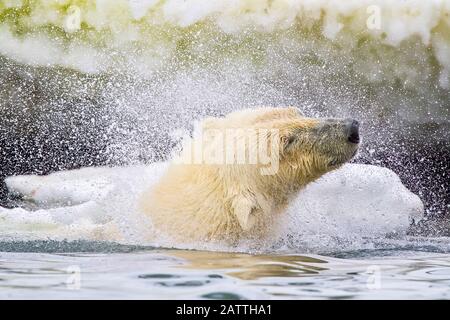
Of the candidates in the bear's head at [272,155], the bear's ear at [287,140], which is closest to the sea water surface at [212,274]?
the bear's head at [272,155]

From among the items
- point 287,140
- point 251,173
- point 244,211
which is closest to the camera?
point 244,211

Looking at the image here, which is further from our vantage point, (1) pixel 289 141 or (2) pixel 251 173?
(1) pixel 289 141

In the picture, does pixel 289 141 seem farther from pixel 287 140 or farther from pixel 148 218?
pixel 148 218

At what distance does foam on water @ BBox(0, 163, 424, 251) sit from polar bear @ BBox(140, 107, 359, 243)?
132mm

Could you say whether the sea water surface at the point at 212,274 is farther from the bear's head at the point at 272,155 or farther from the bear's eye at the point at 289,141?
the bear's eye at the point at 289,141

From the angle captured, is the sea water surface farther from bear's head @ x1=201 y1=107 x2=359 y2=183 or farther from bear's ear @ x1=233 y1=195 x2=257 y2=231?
bear's head @ x1=201 y1=107 x2=359 y2=183

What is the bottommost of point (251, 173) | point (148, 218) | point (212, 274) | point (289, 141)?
point (212, 274)

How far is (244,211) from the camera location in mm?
5621

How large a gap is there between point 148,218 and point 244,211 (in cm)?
78

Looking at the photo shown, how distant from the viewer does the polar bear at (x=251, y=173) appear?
575 centimetres

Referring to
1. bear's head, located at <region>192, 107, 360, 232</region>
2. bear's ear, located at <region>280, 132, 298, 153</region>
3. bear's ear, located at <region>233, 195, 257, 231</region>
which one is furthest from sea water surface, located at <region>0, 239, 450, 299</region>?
bear's ear, located at <region>280, 132, 298, 153</region>

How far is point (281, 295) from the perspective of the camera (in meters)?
4.09

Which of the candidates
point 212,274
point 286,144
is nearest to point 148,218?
point 286,144

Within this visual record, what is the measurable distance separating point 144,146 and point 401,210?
327 cm
